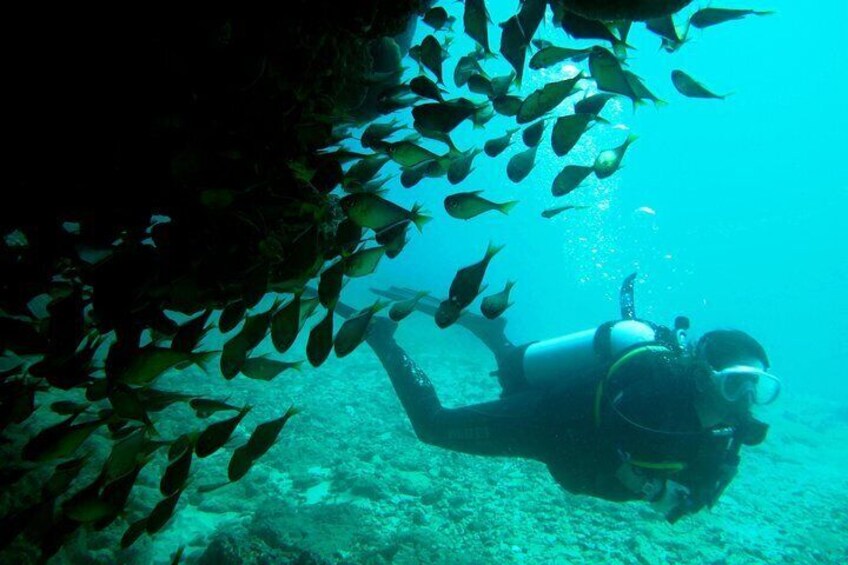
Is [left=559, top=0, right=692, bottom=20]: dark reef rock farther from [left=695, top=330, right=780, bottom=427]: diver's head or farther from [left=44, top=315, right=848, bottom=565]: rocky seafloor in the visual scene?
[left=695, top=330, right=780, bottom=427]: diver's head

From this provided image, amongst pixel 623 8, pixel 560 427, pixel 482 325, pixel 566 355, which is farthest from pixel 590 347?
pixel 623 8

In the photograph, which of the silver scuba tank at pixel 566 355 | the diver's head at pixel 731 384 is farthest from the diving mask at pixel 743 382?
the silver scuba tank at pixel 566 355

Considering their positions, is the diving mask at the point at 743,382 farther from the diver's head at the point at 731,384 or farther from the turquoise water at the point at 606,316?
the turquoise water at the point at 606,316

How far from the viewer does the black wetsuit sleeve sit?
224 inches

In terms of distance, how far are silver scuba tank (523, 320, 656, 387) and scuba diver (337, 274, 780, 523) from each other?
0.10 feet

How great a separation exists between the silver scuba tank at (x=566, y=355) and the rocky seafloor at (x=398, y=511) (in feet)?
8.70

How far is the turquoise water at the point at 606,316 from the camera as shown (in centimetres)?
630

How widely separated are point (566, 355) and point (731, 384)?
2.00m

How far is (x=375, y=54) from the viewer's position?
2.40 meters

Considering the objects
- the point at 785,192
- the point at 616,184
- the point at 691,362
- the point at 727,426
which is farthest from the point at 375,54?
the point at 785,192

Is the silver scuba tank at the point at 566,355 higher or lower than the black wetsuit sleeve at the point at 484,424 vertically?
higher

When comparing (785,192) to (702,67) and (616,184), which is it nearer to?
(616,184)

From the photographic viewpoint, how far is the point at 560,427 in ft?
17.8

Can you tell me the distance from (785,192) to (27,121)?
351ft
